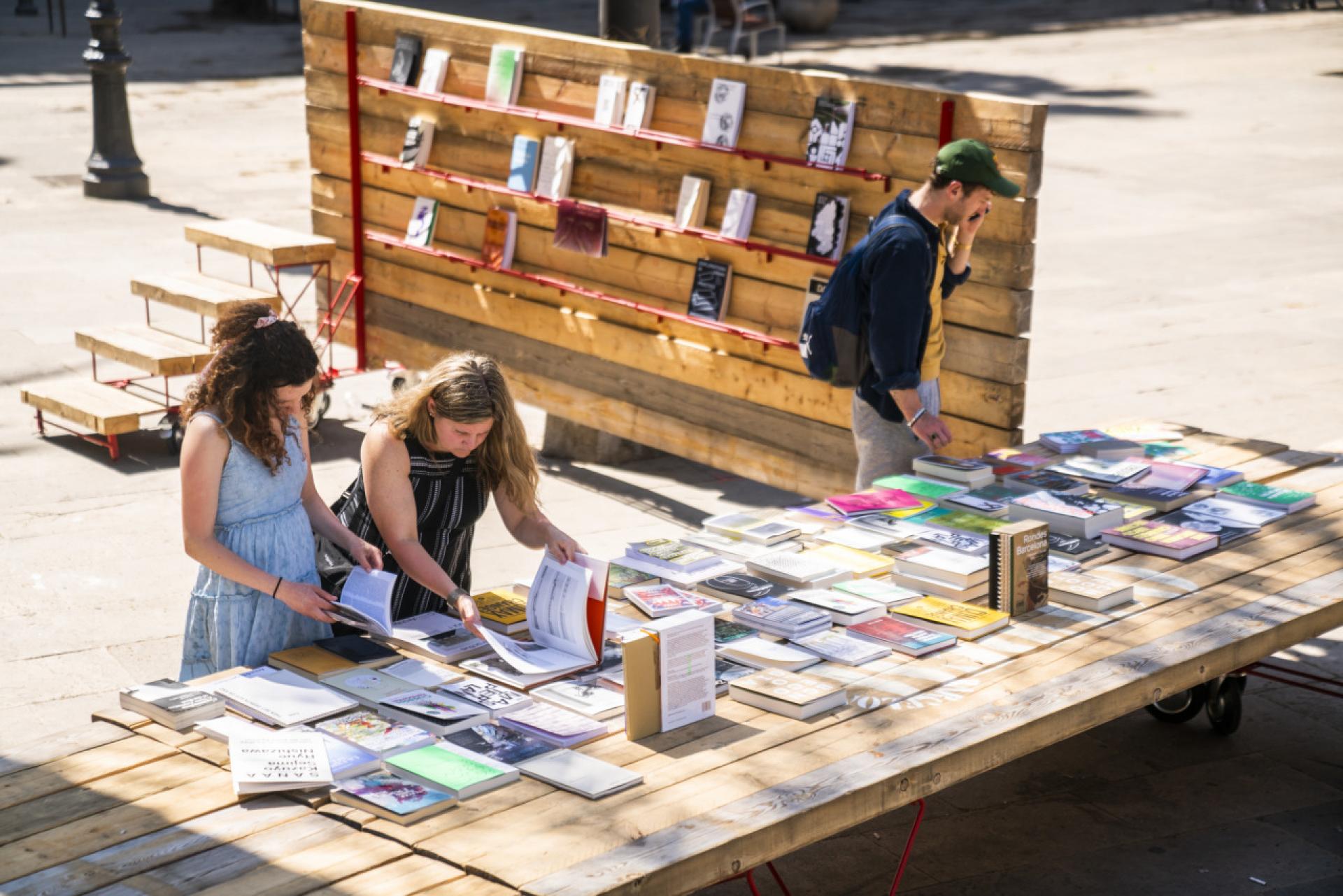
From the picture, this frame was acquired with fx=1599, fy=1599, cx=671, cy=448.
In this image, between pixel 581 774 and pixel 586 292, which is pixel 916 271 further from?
pixel 586 292

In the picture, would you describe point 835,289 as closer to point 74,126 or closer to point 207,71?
point 74,126

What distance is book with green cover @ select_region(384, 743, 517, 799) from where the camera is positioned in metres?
3.65

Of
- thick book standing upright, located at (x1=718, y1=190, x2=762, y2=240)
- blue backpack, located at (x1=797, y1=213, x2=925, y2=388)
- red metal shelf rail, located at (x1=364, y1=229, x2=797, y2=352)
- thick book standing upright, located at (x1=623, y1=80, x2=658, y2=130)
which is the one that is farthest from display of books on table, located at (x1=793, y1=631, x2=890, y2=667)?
thick book standing upright, located at (x1=623, y1=80, x2=658, y2=130)

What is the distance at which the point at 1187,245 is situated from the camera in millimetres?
14102

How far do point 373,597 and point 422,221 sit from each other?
17.1ft

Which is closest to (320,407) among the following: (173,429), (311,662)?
(173,429)

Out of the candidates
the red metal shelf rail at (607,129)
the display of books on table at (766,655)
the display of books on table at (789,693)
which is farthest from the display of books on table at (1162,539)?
the red metal shelf rail at (607,129)

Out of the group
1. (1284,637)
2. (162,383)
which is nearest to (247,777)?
(1284,637)

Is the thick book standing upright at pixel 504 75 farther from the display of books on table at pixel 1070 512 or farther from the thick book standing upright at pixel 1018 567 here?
the thick book standing upright at pixel 1018 567

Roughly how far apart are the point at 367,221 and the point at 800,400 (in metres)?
3.51

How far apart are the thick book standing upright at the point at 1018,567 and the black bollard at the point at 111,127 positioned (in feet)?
41.5

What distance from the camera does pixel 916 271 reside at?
5852 millimetres

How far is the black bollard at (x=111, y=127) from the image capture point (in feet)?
49.6

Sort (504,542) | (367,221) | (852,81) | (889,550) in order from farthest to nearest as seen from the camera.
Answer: (367,221) → (504,542) → (852,81) → (889,550)
